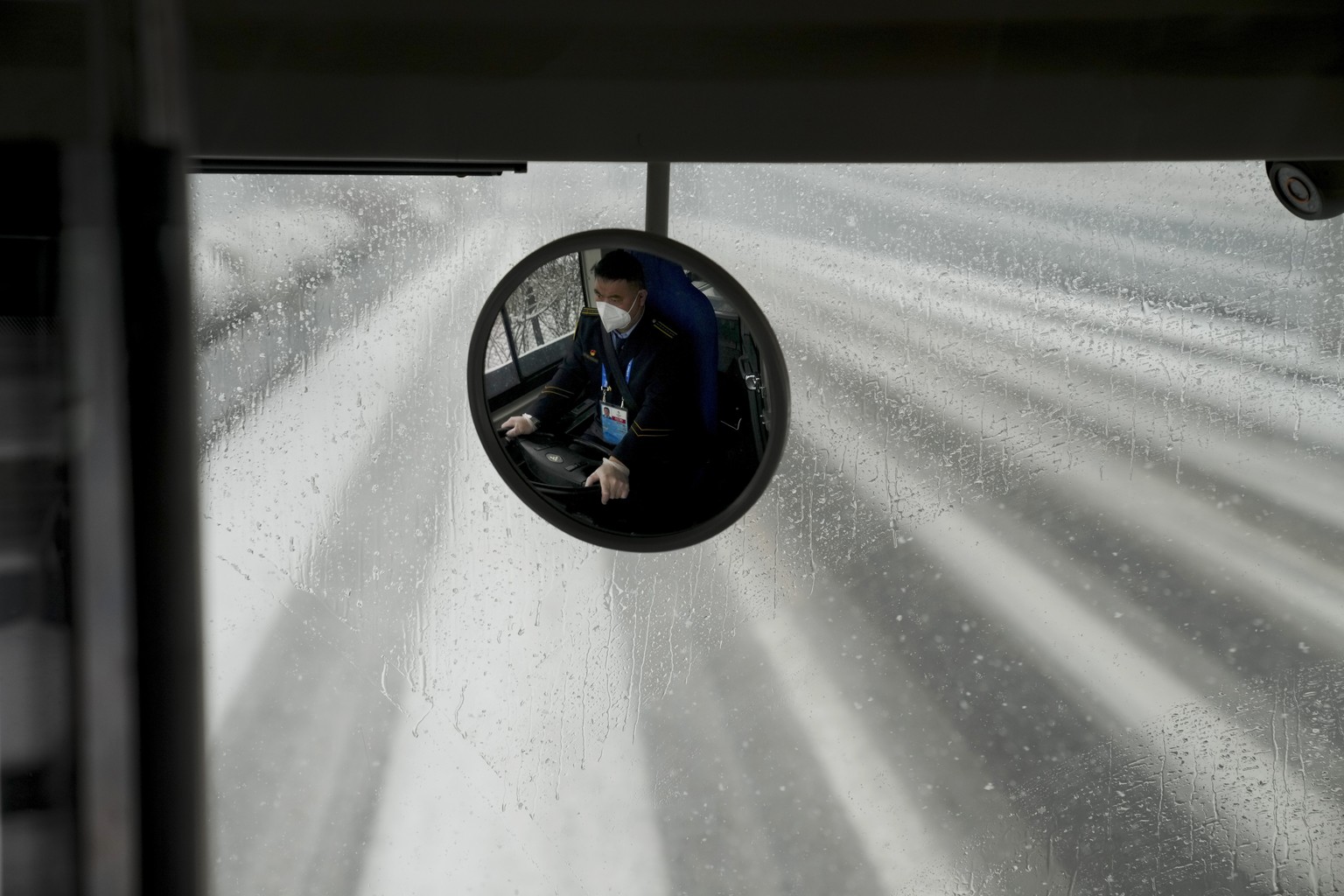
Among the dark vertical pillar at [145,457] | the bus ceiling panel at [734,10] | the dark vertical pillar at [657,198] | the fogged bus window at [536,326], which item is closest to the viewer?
the dark vertical pillar at [145,457]

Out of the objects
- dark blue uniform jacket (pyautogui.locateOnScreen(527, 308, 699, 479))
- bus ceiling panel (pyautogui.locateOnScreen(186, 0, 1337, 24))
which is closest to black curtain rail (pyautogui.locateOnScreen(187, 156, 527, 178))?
bus ceiling panel (pyautogui.locateOnScreen(186, 0, 1337, 24))

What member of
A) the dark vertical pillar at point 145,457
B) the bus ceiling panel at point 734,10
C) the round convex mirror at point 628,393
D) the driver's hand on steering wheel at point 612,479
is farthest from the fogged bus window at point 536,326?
the dark vertical pillar at point 145,457

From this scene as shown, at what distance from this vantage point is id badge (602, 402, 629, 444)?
111 cm

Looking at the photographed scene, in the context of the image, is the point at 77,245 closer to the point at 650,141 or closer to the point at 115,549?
the point at 115,549

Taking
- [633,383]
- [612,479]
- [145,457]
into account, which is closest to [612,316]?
[633,383]

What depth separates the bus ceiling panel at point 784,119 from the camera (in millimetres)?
826

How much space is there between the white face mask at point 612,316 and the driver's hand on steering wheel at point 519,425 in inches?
5.9

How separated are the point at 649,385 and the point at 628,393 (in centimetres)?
3

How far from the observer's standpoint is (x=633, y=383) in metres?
1.10

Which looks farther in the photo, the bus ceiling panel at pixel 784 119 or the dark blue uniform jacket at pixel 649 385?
the dark blue uniform jacket at pixel 649 385

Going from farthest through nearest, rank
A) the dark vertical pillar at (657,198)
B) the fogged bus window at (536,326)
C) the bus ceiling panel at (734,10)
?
the fogged bus window at (536,326) → the dark vertical pillar at (657,198) → the bus ceiling panel at (734,10)

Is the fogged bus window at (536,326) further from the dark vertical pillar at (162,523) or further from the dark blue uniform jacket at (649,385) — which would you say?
the dark vertical pillar at (162,523)

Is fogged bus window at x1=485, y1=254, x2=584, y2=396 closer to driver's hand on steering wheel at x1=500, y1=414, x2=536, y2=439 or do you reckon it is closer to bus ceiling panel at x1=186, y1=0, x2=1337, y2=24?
driver's hand on steering wheel at x1=500, y1=414, x2=536, y2=439

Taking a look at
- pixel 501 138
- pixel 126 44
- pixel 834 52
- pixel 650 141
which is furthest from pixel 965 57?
pixel 126 44
